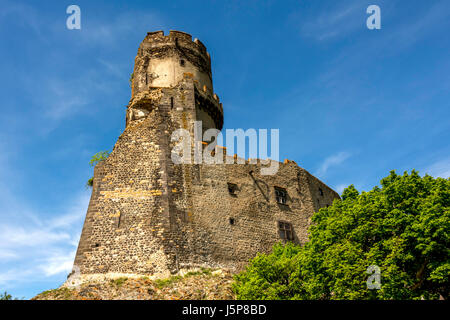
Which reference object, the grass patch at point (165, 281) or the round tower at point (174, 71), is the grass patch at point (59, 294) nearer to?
the grass patch at point (165, 281)

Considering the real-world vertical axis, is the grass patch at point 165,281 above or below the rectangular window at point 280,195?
below

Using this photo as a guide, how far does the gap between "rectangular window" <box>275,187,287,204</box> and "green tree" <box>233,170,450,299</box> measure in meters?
8.95

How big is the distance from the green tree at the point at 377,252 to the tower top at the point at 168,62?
17172 millimetres

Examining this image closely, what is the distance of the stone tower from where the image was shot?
2267cm

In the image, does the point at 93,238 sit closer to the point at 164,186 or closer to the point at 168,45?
the point at 164,186

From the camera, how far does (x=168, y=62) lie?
3256 cm

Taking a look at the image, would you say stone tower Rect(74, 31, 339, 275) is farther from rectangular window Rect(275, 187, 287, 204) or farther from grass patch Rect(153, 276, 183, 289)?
grass patch Rect(153, 276, 183, 289)

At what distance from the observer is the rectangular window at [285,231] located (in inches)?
1125

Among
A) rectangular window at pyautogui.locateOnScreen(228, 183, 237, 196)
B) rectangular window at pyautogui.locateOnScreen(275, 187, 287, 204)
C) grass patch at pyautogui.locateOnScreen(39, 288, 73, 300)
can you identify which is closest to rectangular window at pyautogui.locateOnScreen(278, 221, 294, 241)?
rectangular window at pyautogui.locateOnScreen(275, 187, 287, 204)

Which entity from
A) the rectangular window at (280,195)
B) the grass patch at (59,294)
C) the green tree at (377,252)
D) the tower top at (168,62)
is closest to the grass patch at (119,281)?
the grass patch at (59,294)

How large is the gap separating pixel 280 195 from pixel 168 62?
1445cm

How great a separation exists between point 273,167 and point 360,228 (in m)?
13.6

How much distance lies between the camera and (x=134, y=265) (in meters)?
21.8
